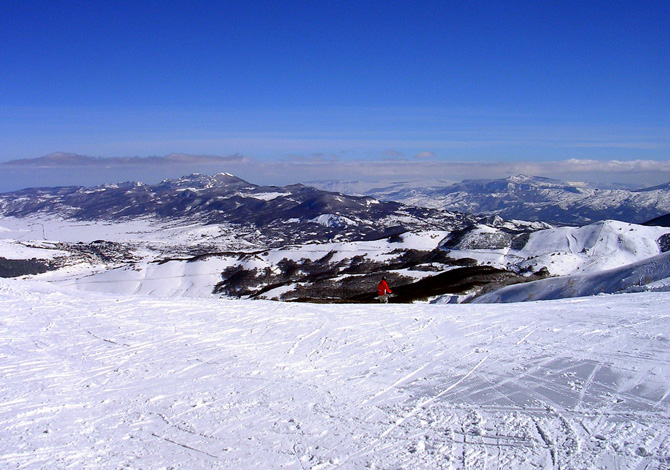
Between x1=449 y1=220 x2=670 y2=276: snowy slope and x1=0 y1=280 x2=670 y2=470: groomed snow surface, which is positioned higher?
x1=0 y1=280 x2=670 y2=470: groomed snow surface

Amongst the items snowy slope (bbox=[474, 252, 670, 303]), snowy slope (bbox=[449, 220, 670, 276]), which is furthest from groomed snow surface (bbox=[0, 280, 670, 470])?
snowy slope (bbox=[449, 220, 670, 276])

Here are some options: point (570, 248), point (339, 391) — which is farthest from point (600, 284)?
point (570, 248)

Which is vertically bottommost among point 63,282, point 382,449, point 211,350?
point 63,282

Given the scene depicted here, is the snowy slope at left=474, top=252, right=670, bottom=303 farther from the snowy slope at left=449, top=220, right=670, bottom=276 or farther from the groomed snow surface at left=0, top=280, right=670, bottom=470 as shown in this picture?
the snowy slope at left=449, top=220, right=670, bottom=276

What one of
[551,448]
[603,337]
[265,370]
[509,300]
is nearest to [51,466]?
[265,370]

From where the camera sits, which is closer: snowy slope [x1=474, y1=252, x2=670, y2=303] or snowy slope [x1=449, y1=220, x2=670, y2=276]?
snowy slope [x1=474, y1=252, x2=670, y2=303]

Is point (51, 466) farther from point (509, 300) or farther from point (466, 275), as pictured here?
point (466, 275)

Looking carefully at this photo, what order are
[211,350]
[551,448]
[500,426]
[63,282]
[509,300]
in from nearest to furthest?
[551,448] < [500,426] < [211,350] < [509,300] < [63,282]

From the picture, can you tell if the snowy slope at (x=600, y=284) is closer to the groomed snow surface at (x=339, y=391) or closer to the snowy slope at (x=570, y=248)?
the groomed snow surface at (x=339, y=391)

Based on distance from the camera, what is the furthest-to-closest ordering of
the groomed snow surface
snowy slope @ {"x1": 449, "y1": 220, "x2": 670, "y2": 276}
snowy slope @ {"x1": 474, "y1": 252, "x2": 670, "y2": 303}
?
1. snowy slope @ {"x1": 449, "y1": 220, "x2": 670, "y2": 276}
2. snowy slope @ {"x1": 474, "y1": 252, "x2": 670, "y2": 303}
3. the groomed snow surface
